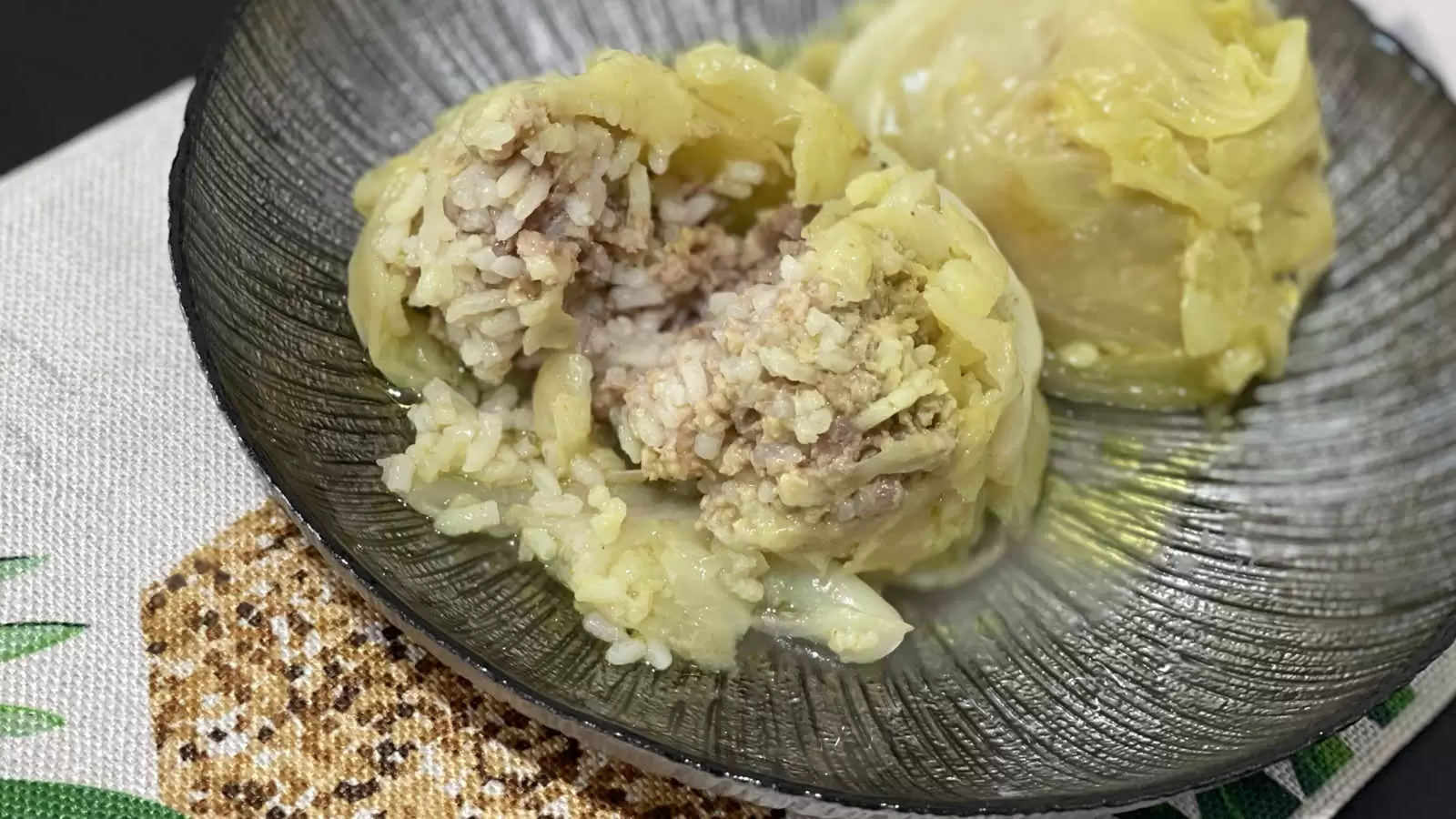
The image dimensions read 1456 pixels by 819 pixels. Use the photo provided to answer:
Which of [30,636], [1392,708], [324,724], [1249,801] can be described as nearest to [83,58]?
[30,636]

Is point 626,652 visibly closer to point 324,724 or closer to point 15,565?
point 324,724

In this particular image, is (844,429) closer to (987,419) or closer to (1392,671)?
(987,419)

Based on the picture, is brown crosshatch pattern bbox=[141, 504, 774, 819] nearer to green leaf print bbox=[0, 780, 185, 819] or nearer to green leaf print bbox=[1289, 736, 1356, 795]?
green leaf print bbox=[0, 780, 185, 819]

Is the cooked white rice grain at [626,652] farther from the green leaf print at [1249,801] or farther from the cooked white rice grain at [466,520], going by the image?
the green leaf print at [1249,801]

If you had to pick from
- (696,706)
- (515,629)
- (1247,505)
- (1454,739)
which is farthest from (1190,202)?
(515,629)

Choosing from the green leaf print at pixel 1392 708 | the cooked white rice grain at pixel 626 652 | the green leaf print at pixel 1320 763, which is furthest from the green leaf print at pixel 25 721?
the green leaf print at pixel 1392 708
